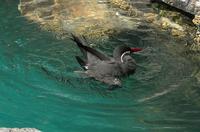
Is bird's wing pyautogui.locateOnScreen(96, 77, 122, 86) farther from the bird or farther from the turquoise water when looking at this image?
the turquoise water

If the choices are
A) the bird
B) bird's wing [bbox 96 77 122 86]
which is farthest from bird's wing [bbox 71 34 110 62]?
bird's wing [bbox 96 77 122 86]

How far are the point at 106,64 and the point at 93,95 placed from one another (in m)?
0.46

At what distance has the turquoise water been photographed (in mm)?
7805

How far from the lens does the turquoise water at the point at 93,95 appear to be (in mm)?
7805

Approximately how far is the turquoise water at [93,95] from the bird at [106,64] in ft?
0.51

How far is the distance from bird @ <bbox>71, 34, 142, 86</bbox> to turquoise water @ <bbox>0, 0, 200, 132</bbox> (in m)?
0.16

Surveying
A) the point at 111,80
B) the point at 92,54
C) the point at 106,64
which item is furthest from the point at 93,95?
the point at 92,54

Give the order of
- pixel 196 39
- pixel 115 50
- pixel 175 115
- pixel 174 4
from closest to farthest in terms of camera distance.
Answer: pixel 175 115 → pixel 115 50 → pixel 196 39 → pixel 174 4

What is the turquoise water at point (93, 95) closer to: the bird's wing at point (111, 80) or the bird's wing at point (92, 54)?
the bird's wing at point (111, 80)

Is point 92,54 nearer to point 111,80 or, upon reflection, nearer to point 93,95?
point 111,80

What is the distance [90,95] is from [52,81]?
626 mm

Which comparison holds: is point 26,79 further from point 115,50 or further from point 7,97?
point 115,50

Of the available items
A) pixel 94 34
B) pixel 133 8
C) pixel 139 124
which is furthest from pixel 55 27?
pixel 139 124

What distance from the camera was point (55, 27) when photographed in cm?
970
